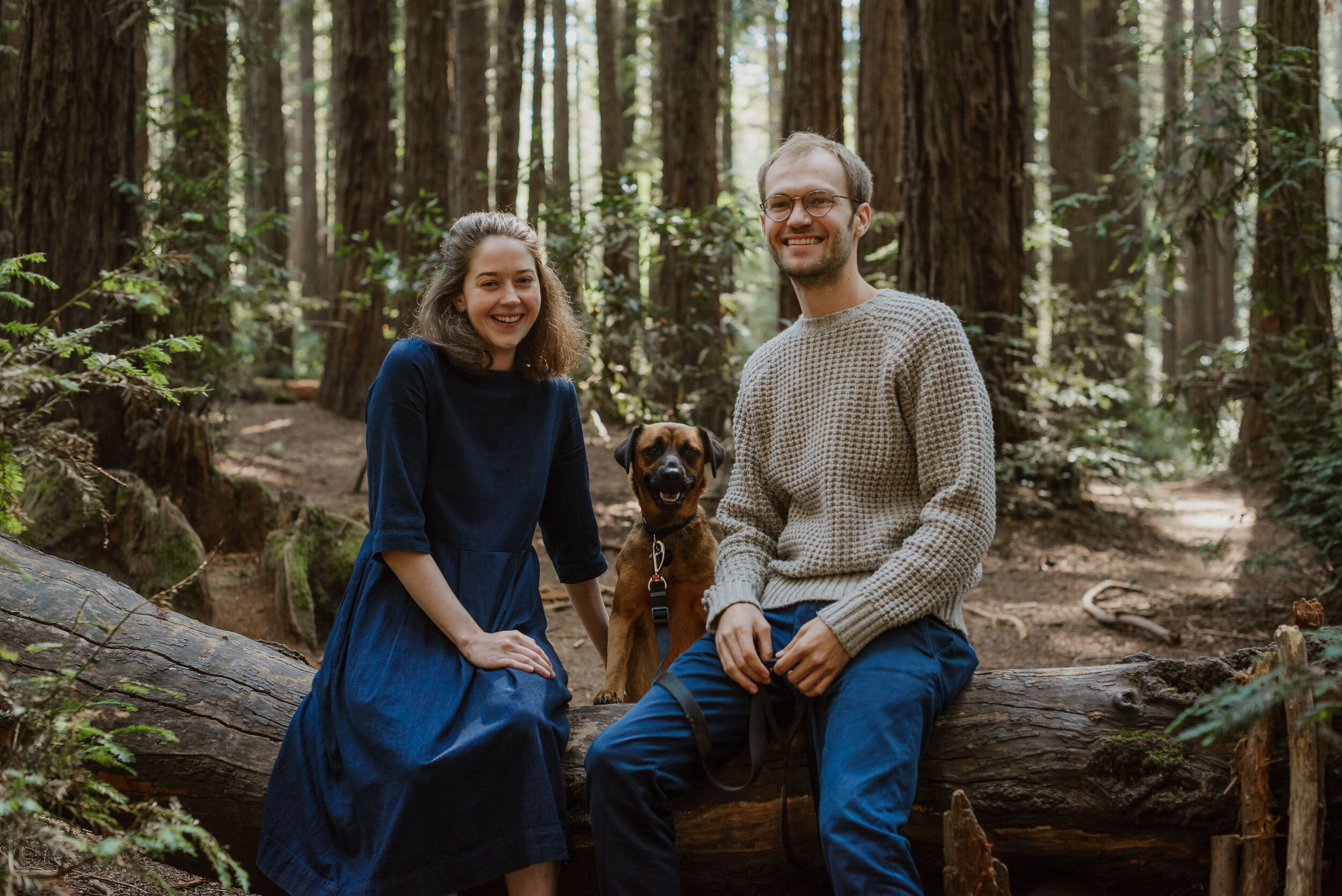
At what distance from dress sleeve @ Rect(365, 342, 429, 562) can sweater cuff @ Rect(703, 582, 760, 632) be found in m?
0.91

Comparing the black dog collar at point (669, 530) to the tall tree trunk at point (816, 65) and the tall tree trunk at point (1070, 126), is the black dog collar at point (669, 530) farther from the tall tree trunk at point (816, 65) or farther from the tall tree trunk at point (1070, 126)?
the tall tree trunk at point (1070, 126)

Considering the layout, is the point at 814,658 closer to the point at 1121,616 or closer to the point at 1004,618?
the point at 1004,618

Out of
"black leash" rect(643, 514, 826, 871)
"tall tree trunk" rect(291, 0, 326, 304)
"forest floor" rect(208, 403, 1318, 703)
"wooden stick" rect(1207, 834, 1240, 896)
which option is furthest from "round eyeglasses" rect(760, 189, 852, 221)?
"tall tree trunk" rect(291, 0, 326, 304)

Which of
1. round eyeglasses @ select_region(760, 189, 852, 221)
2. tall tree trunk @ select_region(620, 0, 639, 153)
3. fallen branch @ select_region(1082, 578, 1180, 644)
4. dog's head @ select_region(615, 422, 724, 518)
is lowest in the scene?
fallen branch @ select_region(1082, 578, 1180, 644)

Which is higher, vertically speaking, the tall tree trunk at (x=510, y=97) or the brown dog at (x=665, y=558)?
the tall tree trunk at (x=510, y=97)

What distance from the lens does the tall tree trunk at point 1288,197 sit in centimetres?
685

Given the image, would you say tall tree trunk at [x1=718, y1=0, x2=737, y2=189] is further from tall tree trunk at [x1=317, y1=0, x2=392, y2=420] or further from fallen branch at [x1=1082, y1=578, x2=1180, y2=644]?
fallen branch at [x1=1082, y1=578, x2=1180, y2=644]

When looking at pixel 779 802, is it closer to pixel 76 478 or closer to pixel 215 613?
pixel 76 478

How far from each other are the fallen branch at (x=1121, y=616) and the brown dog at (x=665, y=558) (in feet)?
11.1

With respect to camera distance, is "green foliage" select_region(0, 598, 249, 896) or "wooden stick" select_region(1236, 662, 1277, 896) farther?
"wooden stick" select_region(1236, 662, 1277, 896)

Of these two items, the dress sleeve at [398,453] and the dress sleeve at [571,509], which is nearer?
the dress sleeve at [398,453]

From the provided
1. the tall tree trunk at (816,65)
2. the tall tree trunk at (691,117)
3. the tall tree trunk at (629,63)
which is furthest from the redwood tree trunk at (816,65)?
the tall tree trunk at (629,63)

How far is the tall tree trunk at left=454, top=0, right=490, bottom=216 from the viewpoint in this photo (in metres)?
12.0

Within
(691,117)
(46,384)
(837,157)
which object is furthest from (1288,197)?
(46,384)
